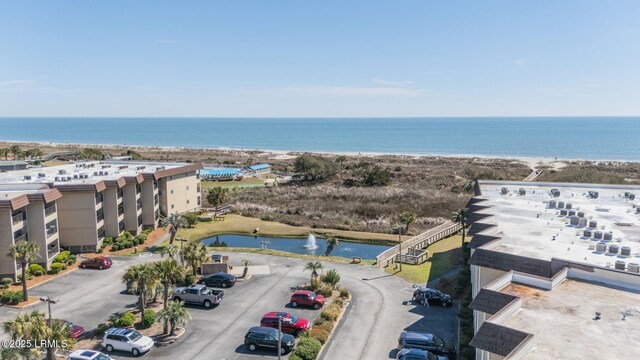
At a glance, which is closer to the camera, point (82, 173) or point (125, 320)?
point (125, 320)

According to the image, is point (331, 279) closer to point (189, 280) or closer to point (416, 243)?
point (189, 280)

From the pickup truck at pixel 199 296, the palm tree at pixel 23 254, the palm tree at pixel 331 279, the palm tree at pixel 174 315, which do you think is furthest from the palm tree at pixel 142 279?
the palm tree at pixel 331 279

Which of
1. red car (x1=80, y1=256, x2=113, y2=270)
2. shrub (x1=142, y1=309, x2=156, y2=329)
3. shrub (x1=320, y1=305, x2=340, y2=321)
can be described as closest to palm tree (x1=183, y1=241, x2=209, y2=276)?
red car (x1=80, y1=256, x2=113, y2=270)

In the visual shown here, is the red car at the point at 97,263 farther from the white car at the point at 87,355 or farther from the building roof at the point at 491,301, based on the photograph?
the building roof at the point at 491,301

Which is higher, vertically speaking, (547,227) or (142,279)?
(547,227)

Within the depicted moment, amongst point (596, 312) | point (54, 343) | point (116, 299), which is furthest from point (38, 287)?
point (596, 312)

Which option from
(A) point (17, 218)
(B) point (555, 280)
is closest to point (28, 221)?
(A) point (17, 218)

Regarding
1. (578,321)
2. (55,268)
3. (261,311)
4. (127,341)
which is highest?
(578,321)

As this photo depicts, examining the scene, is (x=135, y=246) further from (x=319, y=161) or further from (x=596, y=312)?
(x=319, y=161)
